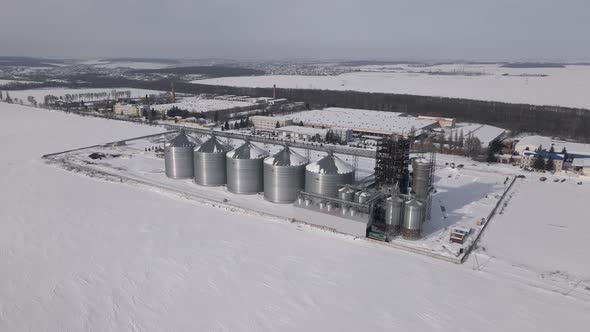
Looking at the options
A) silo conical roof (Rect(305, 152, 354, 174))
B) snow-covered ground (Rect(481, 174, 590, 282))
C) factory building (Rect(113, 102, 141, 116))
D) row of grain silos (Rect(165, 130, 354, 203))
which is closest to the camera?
snow-covered ground (Rect(481, 174, 590, 282))

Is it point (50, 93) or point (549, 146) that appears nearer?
point (549, 146)

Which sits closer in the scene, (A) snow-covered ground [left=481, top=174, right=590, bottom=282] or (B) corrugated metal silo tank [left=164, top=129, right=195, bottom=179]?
(A) snow-covered ground [left=481, top=174, right=590, bottom=282]

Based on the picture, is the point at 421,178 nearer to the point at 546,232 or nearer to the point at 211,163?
the point at 546,232

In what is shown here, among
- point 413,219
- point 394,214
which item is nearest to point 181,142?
point 394,214

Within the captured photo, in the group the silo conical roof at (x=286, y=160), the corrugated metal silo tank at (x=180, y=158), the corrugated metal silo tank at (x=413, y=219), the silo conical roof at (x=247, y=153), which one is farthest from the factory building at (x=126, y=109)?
the corrugated metal silo tank at (x=413, y=219)

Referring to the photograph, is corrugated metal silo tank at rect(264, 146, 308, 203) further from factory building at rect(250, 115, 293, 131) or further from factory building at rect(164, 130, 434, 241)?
factory building at rect(250, 115, 293, 131)

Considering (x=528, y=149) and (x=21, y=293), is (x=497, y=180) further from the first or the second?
(x=21, y=293)

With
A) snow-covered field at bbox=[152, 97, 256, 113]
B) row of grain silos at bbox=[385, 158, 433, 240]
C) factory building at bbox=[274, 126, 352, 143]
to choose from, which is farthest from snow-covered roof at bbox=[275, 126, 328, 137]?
row of grain silos at bbox=[385, 158, 433, 240]

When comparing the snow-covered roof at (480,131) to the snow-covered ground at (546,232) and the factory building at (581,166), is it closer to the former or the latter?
the factory building at (581,166)
